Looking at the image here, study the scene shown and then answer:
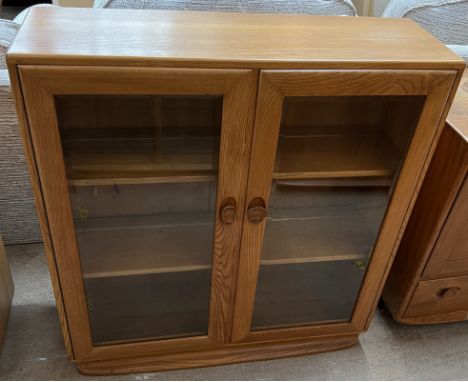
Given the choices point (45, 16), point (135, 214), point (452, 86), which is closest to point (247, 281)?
point (135, 214)

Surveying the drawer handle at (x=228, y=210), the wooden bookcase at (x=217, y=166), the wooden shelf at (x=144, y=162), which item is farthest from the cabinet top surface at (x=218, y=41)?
the drawer handle at (x=228, y=210)

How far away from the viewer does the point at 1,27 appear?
4.23ft

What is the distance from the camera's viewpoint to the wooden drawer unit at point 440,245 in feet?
3.67

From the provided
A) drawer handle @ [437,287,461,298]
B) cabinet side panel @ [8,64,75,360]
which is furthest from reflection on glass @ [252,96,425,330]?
cabinet side panel @ [8,64,75,360]

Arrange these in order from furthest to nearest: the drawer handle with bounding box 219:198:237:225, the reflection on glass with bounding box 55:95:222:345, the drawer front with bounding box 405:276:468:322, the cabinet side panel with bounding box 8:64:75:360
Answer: the drawer front with bounding box 405:276:468:322 < the drawer handle with bounding box 219:198:237:225 < the reflection on glass with bounding box 55:95:222:345 < the cabinet side panel with bounding box 8:64:75:360

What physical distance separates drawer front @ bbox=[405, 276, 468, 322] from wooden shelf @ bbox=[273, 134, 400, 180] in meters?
0.48

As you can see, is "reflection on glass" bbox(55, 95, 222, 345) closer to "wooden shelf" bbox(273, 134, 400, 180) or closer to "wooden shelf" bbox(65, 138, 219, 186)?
"wooden shelf" bbox(65, 138, 219, 186)

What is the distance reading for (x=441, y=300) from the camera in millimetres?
1377

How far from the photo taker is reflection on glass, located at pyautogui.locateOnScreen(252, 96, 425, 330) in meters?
0.93

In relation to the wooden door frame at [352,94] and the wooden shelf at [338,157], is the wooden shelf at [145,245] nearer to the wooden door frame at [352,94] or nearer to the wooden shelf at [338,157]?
the wooden door frame at [352,94]

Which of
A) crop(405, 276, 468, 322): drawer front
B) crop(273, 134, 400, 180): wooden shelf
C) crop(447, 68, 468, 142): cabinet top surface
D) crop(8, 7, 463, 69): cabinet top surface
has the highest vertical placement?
crop(8, 7, 463, 69): cabinet top surface

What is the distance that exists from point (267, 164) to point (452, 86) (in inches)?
14.8

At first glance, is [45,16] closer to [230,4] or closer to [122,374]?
[230,4]

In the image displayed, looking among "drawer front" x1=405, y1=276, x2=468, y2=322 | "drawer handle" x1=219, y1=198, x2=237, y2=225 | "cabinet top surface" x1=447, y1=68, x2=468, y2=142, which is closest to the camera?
"drawer handle" x1=219, y1=198, x2=237, y2=225
